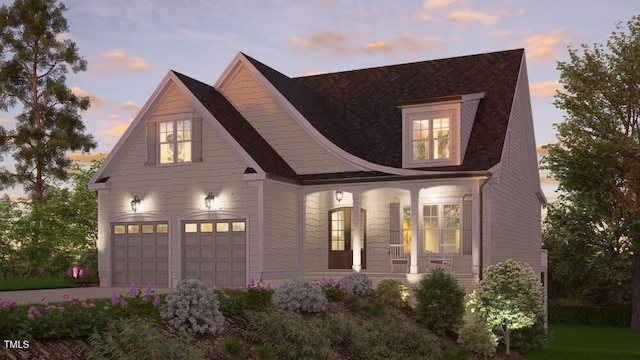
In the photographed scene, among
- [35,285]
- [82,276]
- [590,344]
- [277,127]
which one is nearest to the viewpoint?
[35,285]

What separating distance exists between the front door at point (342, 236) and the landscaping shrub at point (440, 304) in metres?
5.42

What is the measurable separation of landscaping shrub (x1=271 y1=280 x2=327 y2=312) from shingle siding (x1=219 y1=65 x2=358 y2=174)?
27.6 ft

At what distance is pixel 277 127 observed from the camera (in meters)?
24.1

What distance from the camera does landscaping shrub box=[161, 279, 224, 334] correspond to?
11.3m

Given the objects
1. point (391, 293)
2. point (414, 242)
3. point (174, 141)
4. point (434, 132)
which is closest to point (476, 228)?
point (414, 242)

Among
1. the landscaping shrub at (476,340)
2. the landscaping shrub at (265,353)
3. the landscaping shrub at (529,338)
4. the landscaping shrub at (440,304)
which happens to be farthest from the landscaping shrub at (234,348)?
the landscaping shrub at (529,338)

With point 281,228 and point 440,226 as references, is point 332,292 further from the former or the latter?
point 440,226

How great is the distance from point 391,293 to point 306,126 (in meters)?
6.68

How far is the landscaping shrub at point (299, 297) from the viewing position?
14.7m

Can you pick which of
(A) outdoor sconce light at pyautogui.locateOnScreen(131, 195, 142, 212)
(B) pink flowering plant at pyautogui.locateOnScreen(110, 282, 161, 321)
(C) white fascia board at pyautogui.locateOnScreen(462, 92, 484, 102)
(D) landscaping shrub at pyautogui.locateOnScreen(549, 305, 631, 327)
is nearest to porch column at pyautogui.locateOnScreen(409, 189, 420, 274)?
(C) white fascia board at pyautogui.locateOnScreen(462, 92, 484, 102)

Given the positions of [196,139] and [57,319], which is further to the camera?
[196,139]

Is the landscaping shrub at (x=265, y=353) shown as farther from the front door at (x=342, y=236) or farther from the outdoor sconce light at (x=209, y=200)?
the front door at (x=342, y=236)

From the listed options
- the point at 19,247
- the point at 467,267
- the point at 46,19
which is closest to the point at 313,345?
the point at 467,267

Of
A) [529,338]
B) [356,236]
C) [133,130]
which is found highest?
[133,130]
